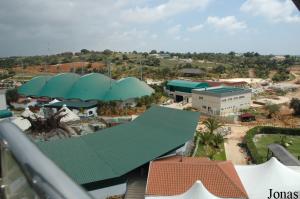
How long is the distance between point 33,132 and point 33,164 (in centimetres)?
2280

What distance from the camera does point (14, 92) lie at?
47969mm

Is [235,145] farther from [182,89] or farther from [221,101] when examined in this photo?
[182,89]

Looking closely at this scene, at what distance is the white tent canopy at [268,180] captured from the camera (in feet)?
40.9

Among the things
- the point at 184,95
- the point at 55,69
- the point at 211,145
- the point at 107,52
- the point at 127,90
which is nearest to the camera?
the point at 211,145

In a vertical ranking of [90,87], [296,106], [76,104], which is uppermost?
[90,87]

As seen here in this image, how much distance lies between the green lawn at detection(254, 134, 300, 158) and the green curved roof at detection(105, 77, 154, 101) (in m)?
18.7

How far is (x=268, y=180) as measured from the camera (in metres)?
12.7

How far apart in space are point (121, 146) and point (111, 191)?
9.26 ft

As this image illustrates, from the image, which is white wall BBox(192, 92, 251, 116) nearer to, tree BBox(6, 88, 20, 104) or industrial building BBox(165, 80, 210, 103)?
industrial building BBox(165, 80, 210, 103)

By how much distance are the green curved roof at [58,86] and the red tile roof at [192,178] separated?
113 feet

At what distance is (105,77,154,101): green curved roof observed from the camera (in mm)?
40781

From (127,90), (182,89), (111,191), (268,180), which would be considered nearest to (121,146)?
(111,191)

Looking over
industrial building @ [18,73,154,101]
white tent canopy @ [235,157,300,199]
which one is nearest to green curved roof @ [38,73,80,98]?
industrial building @ [18,73,154,101]

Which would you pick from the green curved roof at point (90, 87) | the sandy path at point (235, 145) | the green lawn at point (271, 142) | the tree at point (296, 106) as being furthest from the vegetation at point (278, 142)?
the green curved roof at point (90, 87)
